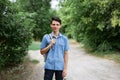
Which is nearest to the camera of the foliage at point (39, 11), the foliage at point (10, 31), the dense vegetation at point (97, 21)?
the foliage at point (10, 31)

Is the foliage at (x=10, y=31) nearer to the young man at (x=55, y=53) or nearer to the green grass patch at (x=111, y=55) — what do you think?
the young man at (x=55, y=53)

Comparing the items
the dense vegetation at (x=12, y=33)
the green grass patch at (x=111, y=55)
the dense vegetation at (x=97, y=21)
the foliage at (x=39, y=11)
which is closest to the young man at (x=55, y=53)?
the dense vegetation at (x=12, y=33)

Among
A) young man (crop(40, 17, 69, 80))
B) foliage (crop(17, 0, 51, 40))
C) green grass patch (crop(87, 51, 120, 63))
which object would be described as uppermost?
foliage (crop(17, 0, 51, 40))

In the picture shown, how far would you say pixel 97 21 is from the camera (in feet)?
52.0

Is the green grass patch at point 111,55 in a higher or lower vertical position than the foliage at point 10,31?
lower

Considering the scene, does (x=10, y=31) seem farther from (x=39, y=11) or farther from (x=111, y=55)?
(x=39, y=11)

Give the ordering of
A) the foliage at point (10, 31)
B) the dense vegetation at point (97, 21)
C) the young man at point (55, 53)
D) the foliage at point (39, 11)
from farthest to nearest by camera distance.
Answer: the foliage at point (39, 11) → the dense vegetation at point (97, 21) → the foliage at point (10, 31) → the young man at point (55, 53)

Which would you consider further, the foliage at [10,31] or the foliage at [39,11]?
the foliage at [39,11]

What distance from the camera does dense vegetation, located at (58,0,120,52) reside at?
551 inches

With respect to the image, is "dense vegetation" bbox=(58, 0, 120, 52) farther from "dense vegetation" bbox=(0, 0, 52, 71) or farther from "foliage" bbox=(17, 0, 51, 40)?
"foliage" bbox=(17, 0, 51, 40)

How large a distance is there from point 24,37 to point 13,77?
146cm

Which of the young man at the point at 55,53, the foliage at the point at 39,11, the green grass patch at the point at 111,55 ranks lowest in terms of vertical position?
the green grass patch at the point at 111,55

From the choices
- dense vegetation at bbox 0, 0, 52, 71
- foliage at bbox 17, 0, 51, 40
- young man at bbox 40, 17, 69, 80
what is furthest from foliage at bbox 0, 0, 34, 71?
foliage at bbox 17, 0, 51, 40

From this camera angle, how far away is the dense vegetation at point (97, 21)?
1400 centimetres
